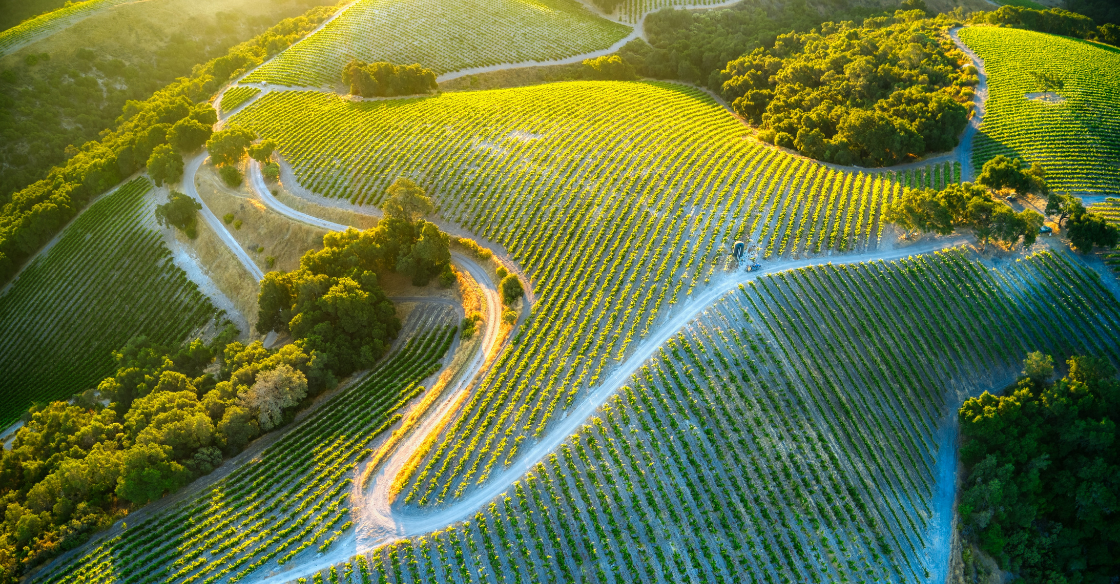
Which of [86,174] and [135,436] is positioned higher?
[86,174]

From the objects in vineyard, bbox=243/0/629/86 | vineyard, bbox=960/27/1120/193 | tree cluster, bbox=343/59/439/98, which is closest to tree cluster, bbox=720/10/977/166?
vineyard, bbox=960/27/1120/193

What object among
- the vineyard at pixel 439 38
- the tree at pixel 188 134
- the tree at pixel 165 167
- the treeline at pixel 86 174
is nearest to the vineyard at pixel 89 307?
the treeline at pixel 86 174

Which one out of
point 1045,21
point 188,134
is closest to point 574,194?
point 188,134

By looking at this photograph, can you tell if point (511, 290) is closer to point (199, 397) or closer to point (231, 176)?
point (199, 397)

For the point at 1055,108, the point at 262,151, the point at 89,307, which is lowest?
the point at 89,307

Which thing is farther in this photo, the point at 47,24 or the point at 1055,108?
the point at 47,24

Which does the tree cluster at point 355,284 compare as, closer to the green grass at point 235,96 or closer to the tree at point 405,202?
the tree at point 405,202

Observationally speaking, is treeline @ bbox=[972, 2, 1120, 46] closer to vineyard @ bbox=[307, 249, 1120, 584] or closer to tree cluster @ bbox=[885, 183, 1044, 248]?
tree cluster @ bbox=[885, 183, 1044, 248]

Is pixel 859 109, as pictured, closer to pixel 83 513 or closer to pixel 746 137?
pixel 746 137
